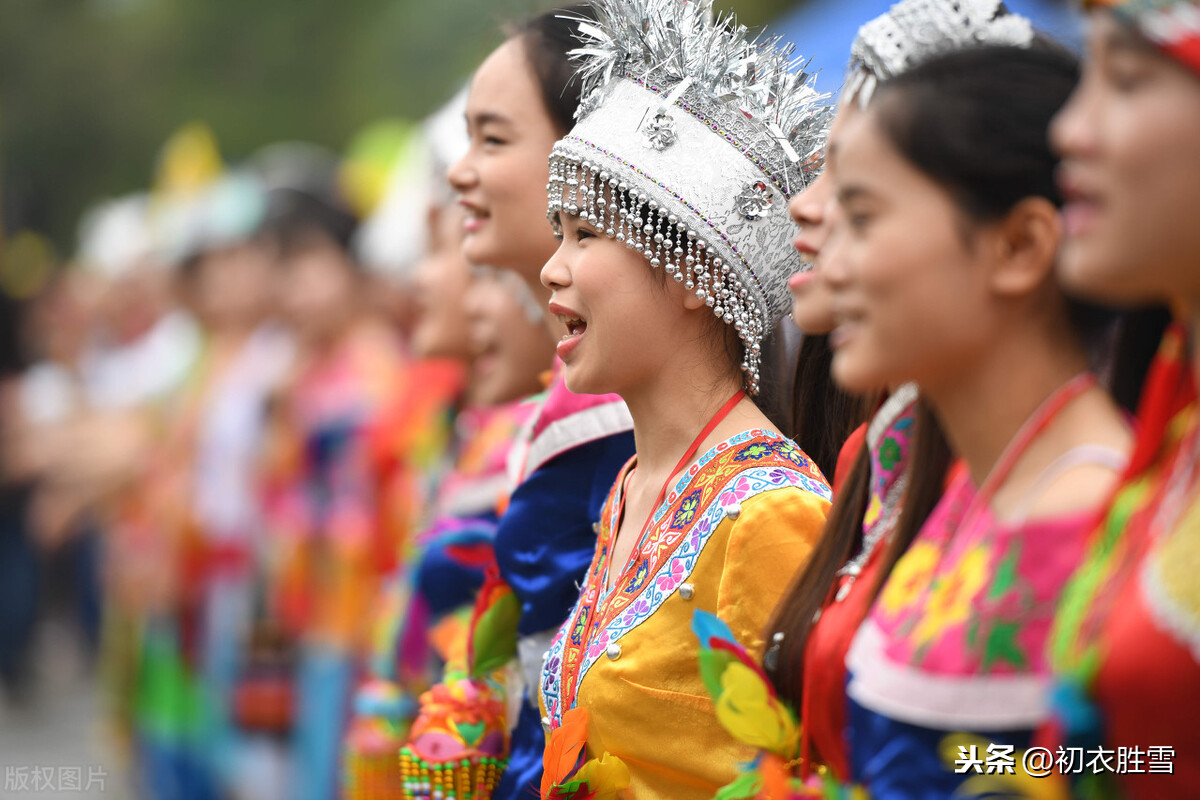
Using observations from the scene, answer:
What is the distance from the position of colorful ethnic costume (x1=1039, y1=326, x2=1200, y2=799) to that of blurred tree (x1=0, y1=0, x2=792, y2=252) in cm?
2128

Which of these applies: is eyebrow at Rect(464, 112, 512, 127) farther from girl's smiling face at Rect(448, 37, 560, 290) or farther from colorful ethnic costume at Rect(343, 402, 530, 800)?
colorful ethnic costume at Rect(343, 402, 530, 800)

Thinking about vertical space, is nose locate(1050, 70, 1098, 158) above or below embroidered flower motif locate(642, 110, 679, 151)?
above

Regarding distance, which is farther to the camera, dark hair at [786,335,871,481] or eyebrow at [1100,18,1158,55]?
dark hair at [786,335,871,481]

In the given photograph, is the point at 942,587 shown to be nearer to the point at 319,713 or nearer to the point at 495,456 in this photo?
the point at 495,456

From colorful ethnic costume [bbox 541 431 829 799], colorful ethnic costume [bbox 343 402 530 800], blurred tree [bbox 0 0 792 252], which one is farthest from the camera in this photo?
blurred tree [bbox 0 0 792 252]

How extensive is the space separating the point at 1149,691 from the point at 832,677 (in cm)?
53

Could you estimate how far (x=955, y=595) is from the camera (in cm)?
162

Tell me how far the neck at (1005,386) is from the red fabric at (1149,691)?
307 millimetres

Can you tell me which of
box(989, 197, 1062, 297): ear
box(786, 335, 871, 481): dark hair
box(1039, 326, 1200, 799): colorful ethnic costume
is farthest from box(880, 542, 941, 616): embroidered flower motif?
box(786, 335, 871, 481): dark hair

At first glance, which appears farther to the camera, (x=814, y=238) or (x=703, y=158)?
(x=703, y=158)

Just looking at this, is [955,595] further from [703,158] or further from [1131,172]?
[703,158]

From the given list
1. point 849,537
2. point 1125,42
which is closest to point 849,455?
point 849,537

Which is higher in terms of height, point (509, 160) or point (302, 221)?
point (509, 160)

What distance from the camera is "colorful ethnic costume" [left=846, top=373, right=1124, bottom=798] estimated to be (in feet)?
5.01
